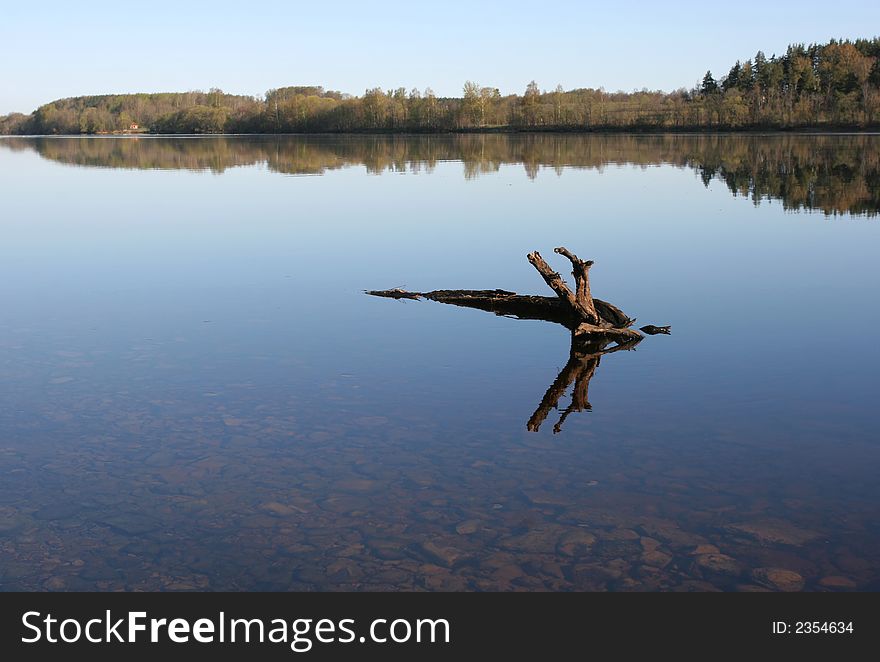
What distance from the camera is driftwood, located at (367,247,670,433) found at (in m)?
11.4

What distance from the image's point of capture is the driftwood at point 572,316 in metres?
11.4

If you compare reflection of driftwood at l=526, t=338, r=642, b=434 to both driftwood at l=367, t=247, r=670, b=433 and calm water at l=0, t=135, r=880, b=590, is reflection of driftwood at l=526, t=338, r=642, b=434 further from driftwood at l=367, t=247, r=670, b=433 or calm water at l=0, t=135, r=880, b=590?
calm water at l=0, t=135, r=880, b=590

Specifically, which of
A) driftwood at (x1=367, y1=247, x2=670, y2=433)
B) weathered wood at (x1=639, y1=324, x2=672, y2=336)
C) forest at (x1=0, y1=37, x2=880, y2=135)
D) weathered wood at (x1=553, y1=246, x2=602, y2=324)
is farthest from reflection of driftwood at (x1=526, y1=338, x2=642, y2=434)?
forest at (x1=0, y1=37, x2=880, y2=135)

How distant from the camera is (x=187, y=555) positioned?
7141mm

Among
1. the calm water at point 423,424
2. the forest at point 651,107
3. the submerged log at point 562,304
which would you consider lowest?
the calm water at point 423,424

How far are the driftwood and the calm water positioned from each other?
6.7 inches

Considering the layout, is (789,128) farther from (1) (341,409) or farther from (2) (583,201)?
(1) (341,409)

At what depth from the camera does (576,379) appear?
11.9 metres

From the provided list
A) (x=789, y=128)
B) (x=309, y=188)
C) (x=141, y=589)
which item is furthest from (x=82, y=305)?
(x=789, y=128)

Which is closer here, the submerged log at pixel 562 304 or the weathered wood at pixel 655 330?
the submerged log at pixel 562 304

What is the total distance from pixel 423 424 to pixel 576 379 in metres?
2.66

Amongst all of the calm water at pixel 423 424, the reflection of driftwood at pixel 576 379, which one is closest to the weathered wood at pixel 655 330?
the calm water at pixel 423 424

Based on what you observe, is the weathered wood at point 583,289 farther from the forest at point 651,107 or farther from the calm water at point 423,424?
the forest at point 651,107

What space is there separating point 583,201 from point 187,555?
2931cm
